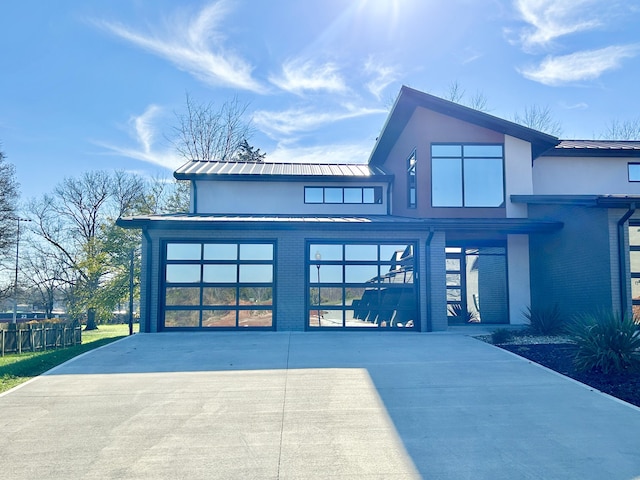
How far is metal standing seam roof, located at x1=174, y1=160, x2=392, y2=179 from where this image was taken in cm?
1745

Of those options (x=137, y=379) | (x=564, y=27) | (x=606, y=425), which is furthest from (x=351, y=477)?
(x=564, y=27)

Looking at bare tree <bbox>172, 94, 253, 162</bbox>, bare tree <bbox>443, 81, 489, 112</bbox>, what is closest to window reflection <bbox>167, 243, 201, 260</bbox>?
bare tree <bbox>172, 94, 253, 162</bbox>

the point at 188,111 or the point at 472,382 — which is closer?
the point at 472,382

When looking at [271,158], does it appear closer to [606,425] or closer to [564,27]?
[564,27]

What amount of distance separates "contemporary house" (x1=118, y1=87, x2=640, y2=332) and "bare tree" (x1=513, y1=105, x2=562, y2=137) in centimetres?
1564

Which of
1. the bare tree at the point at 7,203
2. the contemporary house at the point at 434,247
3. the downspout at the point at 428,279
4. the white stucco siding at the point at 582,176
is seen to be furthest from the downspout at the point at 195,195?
the bare tree at the point at 7,203

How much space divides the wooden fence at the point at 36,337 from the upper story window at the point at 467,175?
13.2 m

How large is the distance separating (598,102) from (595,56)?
3.55 metres

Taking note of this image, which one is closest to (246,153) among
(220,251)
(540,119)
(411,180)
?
(540,119)

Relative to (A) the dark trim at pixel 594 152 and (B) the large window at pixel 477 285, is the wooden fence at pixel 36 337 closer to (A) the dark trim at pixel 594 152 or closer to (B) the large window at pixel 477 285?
(B) the large window at pixel 477 285

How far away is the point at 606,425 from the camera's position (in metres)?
5.61

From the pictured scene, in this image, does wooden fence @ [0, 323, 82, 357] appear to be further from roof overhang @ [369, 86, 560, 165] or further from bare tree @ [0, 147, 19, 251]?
bare tree @ [0, 147, 19, 251]

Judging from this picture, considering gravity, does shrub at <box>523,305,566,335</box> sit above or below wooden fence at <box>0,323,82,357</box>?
above

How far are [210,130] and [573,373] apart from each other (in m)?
28.1
